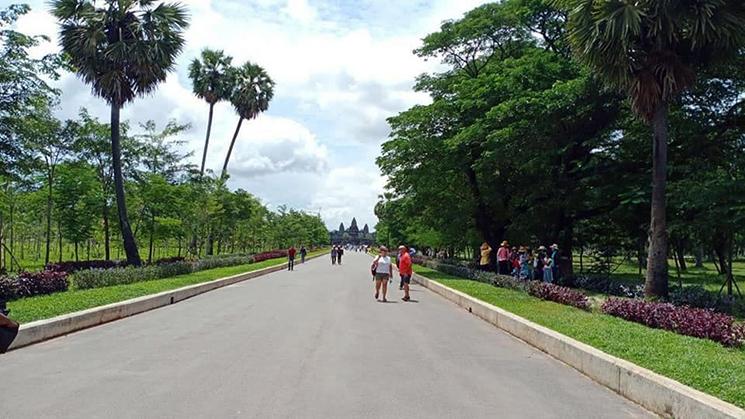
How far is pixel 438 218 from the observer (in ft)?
107

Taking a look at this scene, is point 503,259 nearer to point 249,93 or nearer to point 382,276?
point 382,276

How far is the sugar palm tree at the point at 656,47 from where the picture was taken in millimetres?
13672

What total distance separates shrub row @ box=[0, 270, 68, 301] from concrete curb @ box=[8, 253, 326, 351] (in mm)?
2622

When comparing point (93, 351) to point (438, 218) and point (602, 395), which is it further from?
point (438, 218)

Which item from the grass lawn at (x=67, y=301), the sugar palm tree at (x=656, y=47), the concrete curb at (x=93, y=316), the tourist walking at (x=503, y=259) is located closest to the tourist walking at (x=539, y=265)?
the tourist walking at (x=503, y=259)

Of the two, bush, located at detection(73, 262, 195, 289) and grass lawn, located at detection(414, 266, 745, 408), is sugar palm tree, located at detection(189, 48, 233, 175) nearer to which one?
bush, located at detection(73, 262, 195, 289)

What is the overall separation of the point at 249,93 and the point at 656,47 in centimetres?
3879

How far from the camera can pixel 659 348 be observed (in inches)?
350

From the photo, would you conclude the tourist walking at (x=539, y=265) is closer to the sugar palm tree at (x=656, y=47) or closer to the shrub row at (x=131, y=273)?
the sugar palm tree at (x=656, y=47)

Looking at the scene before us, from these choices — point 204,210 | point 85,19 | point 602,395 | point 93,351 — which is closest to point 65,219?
point 85,19

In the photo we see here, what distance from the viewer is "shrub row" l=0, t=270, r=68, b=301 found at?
1442 cm

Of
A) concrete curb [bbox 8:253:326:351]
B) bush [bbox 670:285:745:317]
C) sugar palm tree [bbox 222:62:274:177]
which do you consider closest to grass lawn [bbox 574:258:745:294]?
bush [bbox 670:285:745:317]

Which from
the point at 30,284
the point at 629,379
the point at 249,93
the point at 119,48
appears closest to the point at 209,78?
the point at 249,93

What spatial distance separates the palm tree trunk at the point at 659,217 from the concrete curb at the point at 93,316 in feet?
40.9
